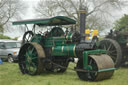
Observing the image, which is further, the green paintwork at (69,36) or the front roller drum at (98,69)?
the green paintwork at (69,36)

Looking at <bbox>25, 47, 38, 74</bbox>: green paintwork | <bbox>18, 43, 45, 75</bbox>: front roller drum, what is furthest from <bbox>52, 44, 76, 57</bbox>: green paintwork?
<bbox>25, 47, 38, 74</bbox>: green paintwork

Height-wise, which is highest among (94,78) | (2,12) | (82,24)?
(2,12)

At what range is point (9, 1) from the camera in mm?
32812

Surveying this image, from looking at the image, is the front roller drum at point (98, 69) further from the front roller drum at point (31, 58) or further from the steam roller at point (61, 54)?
the front roller drum at point (31, 58)

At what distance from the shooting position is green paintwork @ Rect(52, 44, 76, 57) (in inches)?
313

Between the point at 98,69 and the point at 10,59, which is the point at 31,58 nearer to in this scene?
the point at 98,69

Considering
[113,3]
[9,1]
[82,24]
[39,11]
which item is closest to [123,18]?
[113,3]

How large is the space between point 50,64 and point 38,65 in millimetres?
481

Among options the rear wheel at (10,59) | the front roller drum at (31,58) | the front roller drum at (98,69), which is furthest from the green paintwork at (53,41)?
the rear wheel at (10,59)

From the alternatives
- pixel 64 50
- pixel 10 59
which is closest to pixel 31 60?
pixel 64 50

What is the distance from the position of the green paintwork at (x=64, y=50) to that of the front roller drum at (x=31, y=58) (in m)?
0.44

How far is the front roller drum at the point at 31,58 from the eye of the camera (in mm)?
8320

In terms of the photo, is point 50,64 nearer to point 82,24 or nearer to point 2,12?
point 82,24

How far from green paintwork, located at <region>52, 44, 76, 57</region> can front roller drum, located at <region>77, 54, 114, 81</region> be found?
1.49 feet
